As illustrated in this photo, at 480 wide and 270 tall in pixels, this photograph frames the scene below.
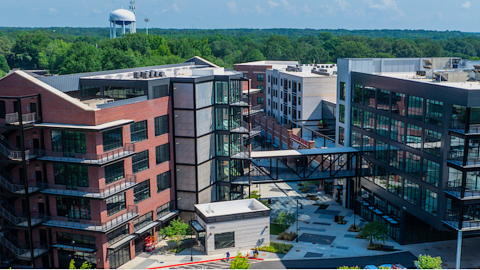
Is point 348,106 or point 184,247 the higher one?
point 348,106

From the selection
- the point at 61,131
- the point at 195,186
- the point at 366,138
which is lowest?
the point at 195,186

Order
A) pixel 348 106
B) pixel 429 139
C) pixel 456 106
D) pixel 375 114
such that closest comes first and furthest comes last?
pixel 456 106
pixel 429 139
pixel 375 114
pixel 348 106

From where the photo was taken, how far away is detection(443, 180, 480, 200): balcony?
48094 mm

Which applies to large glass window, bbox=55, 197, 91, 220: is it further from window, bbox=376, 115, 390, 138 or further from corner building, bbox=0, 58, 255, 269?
window, bbox=376, 115, 390, 138

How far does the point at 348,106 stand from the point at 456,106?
917 inches

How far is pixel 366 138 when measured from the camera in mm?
66438

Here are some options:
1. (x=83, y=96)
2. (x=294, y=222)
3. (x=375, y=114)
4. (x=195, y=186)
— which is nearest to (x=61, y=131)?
(x=83, y=96)

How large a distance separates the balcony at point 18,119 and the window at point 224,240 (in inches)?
962

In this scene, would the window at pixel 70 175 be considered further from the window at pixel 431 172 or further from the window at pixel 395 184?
the window at pixel 431 172

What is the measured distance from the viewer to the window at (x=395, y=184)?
58.3 m

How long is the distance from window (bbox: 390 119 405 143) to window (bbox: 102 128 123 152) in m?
34.4

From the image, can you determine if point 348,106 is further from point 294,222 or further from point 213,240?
point 213,240

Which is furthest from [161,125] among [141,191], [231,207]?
[231,207]

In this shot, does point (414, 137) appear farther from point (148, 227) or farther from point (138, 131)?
point (148, 227)
